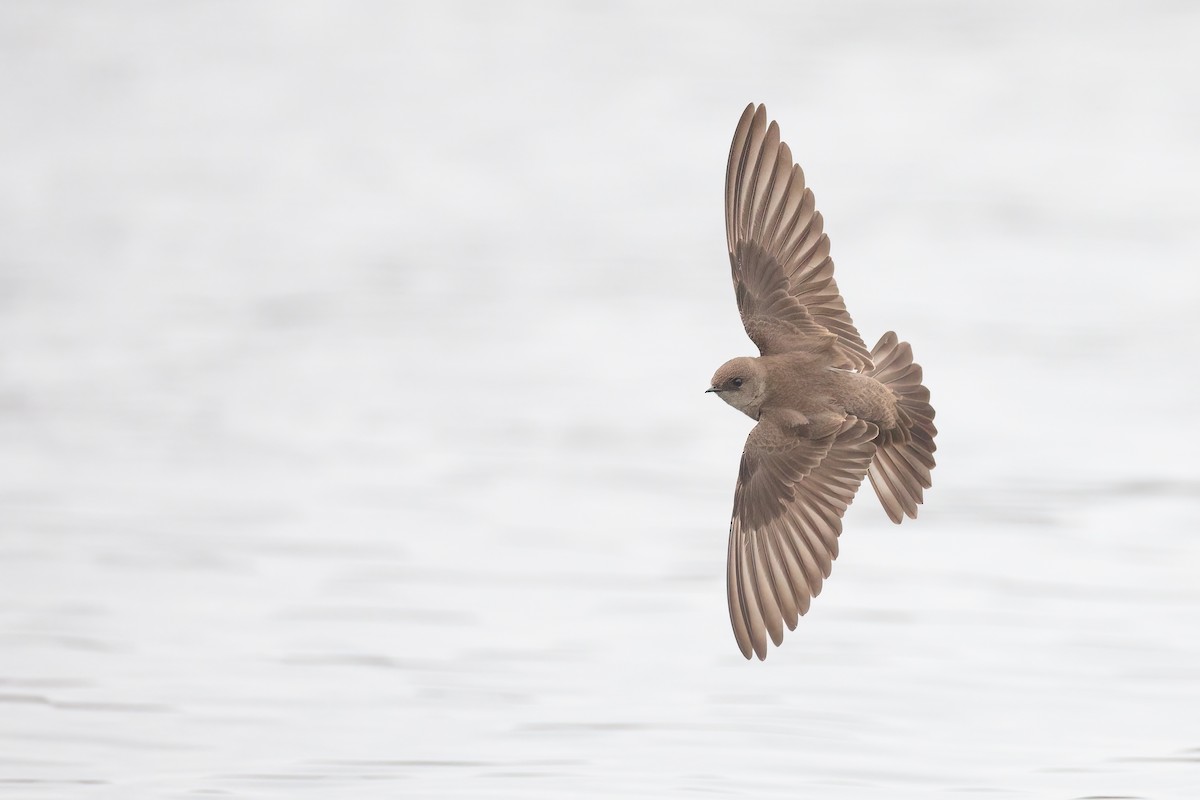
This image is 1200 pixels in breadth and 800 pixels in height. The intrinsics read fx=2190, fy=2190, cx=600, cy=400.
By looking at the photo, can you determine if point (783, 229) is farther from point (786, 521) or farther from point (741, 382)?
point (786, 521)

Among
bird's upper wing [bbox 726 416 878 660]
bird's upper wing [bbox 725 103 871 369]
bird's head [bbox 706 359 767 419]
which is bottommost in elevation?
bird's upper wing [bbox 726 416 878 660]

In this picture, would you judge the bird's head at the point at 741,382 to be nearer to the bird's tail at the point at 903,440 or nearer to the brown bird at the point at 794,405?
the brown bird at the point at 794,405

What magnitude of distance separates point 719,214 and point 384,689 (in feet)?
17.7

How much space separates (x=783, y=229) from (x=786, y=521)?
2.15ft

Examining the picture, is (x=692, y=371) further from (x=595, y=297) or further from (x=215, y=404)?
(x=215, y=404)

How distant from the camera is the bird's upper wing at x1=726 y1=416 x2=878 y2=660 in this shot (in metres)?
4.66

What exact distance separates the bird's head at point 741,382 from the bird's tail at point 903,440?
26 centimetres

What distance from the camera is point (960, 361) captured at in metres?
8.46

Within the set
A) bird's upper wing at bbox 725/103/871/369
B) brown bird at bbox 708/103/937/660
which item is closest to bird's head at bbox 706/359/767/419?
brown bird at bbox 708/103/937/660

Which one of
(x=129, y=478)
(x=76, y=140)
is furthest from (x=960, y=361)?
(x=76, y=140)

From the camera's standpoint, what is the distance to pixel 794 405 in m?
4.70

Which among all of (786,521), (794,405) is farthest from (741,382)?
(786,521)

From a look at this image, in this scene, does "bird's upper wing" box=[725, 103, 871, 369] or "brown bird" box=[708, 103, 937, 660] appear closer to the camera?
"brown bird" box=[708, 103, 937, 660]

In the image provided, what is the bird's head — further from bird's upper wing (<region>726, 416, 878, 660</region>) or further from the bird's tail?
the bird's tail
